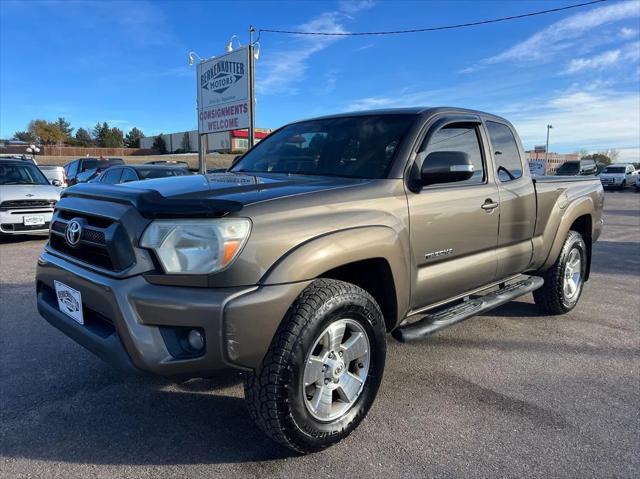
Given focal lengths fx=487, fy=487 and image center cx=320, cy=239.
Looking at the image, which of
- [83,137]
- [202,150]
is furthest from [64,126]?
[202,150]

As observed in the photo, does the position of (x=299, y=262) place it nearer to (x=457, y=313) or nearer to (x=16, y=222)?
(x=457, y=313)

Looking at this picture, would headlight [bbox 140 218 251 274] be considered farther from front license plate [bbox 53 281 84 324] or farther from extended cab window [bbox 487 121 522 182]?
extended cab window [bbox 487 121 522 182]

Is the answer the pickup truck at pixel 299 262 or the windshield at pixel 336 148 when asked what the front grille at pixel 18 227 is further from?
the pickup truck at pixel 299 262

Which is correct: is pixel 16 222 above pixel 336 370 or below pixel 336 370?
above

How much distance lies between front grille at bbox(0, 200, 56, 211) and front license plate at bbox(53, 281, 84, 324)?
7330 mm

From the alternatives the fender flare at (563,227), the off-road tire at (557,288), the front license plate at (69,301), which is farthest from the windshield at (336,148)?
the off-road tire at (557,288)

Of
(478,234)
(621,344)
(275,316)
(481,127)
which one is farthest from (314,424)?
(621,344)

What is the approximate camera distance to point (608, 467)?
2461 millimetres

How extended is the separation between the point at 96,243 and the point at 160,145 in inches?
3600

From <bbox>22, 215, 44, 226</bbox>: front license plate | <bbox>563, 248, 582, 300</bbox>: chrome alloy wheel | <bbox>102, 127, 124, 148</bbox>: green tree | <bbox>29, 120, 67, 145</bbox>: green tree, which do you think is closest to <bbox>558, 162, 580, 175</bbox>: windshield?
<bbox>563, 248, 582, 300</bbox>: chrome alloy wheel

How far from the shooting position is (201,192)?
8.43 ft

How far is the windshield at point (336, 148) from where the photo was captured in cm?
328

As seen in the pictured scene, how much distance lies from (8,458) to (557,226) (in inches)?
179

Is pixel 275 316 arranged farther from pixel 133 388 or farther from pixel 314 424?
pixel 133 388
